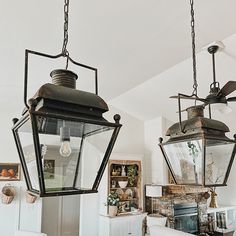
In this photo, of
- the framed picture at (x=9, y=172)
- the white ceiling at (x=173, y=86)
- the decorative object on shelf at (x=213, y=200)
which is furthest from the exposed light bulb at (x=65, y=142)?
the decorative object on shelf at (x=213, y=200)

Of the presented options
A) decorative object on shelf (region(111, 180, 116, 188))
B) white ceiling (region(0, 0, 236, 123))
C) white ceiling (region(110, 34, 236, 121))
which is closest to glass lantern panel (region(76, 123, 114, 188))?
white ceiling (region(0, 0, 236, 123))

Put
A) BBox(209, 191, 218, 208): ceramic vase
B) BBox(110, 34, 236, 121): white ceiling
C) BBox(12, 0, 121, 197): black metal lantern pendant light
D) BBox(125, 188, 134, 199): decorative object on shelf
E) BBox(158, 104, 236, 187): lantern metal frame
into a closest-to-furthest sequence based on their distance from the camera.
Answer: BBox(12, 0, 121, 197): black metal lantern pendant light, BBox(158, 104, 236, 187): lantern metal frame, BBox(110, 34, 236, 121): white ceiling, BBox(125, 188, 134, 199): decorative object on shelf, BBox(209, 191, 218, 208): ceramic vase

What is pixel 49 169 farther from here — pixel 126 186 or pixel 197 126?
pixel 126 186

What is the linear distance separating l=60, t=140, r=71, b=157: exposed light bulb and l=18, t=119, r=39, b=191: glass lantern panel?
105 millimetres

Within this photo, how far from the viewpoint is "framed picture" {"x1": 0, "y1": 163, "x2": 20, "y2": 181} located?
5020mm

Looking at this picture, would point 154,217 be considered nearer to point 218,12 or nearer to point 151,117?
point 151,117

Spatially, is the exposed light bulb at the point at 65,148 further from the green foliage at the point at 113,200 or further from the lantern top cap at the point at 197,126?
the green foliage at the point at 113,200

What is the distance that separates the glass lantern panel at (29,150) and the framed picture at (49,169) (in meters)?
0.03

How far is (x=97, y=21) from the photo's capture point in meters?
2.64

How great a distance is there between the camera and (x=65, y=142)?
963mm

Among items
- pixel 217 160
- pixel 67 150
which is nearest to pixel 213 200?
pixel 217 160

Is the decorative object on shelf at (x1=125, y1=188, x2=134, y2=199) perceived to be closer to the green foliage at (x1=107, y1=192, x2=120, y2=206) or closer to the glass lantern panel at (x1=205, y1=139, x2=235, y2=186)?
the green foliage at (x1=107, y1=192, x2=120, y2=206)

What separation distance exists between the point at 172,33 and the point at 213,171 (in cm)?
209

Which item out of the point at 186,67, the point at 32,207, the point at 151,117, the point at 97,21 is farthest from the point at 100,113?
the point at 151,117
